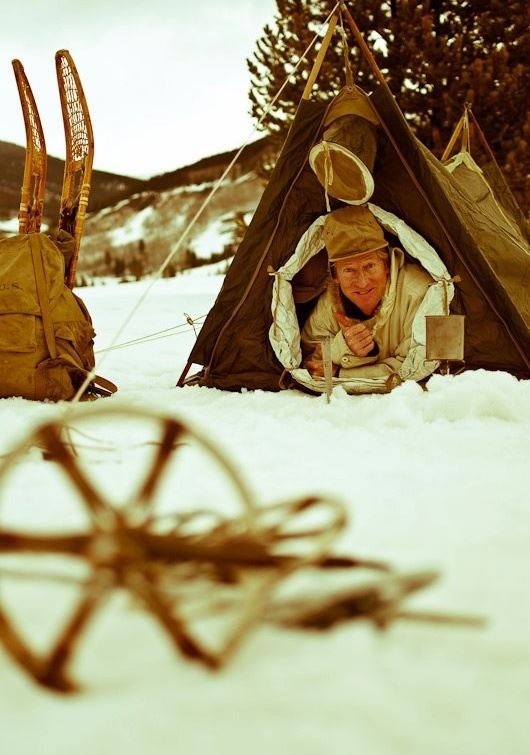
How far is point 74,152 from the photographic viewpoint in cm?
361

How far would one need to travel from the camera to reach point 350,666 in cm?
86

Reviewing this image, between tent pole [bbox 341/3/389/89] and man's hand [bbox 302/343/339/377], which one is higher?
tent pole [bbox 341/3/389/89]

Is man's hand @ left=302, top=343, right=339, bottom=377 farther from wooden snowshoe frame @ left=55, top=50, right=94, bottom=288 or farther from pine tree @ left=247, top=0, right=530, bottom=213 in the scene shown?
pine tree @ left=247, top=0, right=530, bottom=213

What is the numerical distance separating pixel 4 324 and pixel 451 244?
2204 mm

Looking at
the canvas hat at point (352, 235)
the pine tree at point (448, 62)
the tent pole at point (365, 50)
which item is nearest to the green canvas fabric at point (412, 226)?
the tent pole at point (365, 50)

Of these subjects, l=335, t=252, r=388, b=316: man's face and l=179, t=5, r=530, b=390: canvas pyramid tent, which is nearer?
l=179, t=5, r=530, b=390: canvas pyramid tent

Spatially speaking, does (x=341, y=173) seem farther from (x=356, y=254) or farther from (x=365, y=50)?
(x=365, y=50)

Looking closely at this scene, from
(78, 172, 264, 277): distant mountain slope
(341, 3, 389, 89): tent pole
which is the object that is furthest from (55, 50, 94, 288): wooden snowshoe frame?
(78, 172, 264, 277): distant mountain slope

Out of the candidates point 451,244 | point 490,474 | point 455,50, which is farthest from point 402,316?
point 455,50

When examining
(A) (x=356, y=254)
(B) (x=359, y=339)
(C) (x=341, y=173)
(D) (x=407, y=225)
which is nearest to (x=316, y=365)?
(B) (x=359, y=339)

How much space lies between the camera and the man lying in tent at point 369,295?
3.25 metres

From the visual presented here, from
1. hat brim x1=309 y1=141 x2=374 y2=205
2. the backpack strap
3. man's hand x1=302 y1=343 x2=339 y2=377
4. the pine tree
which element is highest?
the pine tree

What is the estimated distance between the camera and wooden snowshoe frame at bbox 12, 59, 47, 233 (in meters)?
3.50

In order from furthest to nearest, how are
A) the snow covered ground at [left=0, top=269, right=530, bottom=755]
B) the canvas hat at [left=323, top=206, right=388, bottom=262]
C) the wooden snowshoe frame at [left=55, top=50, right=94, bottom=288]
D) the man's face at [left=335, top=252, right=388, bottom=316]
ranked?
the wooden snowshoe frame at [left=55, top=50, right=94, bottom=288]
the man's face at [left=335, top=252, right=388, bottom=316]
the canvas hat at [left=323, top=206, right=388, bottom=262]
the snow covered ground at [left=0, top=269, right=530, bottom=755]
